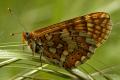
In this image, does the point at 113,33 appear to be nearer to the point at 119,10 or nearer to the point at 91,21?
the point at 119,10

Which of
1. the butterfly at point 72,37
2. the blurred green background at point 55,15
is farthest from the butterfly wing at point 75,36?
the blurred green background at point 55,15

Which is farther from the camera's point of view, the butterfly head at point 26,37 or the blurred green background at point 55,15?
the blurred green background at point 55,15

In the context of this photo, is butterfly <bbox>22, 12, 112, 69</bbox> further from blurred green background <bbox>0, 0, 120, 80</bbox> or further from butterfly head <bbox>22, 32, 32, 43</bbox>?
blurred green background <bbox>0, 0, 120, 80</bbox>

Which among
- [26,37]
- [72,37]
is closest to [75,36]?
[72,37]

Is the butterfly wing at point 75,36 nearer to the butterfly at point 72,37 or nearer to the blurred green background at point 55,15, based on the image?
the butterfly at point 72,37

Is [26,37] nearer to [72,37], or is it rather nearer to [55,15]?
[72,37]

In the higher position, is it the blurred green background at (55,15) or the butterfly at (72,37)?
the blurred green background at (55,15)

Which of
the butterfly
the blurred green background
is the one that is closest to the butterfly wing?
the butterfly

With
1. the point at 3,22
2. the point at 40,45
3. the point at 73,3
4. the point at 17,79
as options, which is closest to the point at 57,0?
the point at 73,3
